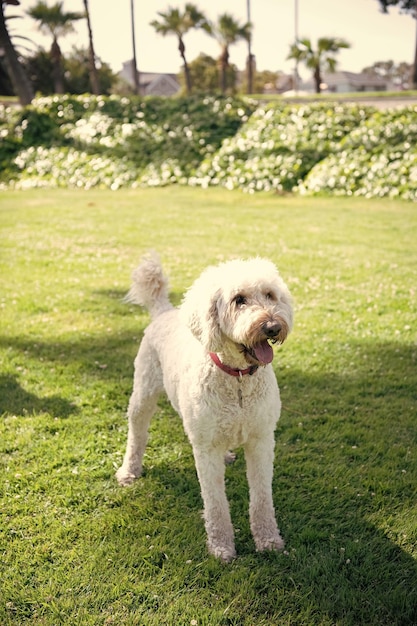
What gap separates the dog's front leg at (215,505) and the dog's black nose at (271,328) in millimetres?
797

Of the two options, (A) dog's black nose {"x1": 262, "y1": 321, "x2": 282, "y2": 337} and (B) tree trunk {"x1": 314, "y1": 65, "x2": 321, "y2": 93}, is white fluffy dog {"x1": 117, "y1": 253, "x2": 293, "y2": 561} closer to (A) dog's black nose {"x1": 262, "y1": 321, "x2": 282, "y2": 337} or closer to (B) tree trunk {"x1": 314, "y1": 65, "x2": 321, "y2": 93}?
(A) dog's black nose {"x1": 262, "y1": 321, "x2": 282, "y2": 337}

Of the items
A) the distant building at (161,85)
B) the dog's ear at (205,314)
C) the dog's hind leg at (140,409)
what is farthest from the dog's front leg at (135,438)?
the distant building at (161,85)

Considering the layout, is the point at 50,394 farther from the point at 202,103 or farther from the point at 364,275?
the point at 202,103

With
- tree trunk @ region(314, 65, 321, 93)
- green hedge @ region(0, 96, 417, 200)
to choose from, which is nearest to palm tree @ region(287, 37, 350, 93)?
tree trunk @ region(314, 65, 321, 93)

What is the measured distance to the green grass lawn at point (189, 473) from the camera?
2.81m

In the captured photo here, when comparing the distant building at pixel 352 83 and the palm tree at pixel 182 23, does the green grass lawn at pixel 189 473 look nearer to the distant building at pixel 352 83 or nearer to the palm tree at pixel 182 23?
the palm tree at pixel 182 23

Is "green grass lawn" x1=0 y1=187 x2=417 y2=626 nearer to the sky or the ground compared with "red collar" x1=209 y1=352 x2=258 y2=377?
nearer to the ground

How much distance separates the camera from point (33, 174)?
1877 centimetres

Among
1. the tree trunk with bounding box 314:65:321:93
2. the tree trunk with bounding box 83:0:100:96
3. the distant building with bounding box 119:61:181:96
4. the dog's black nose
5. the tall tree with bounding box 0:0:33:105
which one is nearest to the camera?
the dog's black nose

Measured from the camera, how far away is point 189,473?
12.7 ft

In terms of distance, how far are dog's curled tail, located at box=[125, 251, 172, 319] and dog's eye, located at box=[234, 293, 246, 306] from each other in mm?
1138

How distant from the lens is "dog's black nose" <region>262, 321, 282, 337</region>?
2656 mm

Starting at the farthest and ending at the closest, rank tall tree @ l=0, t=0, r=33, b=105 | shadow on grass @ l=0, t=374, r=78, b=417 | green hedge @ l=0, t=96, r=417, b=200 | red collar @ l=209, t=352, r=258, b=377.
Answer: tall tree @ l=0, t=0, r=33, b=105 < green hedge @ l=0, t=96, r=417, b=200 < shadow on grass @ l=0, t=374, r=78, b=417 < red collar @ l=209, t=352, r=258, b=377

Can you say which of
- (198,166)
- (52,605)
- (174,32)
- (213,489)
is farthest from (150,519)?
(174,32)
